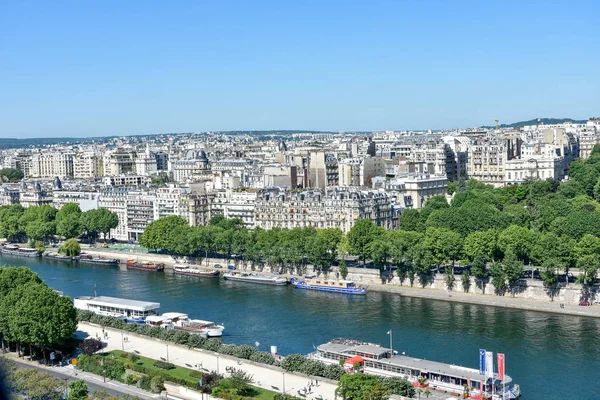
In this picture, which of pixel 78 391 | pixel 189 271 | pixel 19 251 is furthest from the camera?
pixel 19 251

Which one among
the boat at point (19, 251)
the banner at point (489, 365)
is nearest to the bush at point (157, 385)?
the banner at point (489, 365)

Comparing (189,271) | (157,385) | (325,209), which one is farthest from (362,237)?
(157,385)

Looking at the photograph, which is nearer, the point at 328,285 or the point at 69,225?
the point at 328,285

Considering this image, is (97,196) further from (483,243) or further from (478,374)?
(478,374)

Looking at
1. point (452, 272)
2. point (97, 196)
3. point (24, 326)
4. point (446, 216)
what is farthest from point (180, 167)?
point (24, 326)

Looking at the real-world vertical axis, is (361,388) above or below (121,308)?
above

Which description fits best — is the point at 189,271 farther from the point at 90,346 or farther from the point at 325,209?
the point at 90,346

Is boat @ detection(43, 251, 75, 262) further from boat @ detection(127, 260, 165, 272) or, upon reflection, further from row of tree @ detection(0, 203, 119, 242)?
boat @ detection(127, 260, 165, 272)
